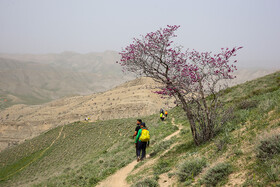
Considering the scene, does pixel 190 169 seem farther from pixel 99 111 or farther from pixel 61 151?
pixel 99 111

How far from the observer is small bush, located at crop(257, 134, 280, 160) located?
5.24m

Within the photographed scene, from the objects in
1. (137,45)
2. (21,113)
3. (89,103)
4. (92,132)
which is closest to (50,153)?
(92,132)

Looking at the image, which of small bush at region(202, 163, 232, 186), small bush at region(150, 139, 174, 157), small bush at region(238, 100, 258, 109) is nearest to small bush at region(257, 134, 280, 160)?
small bush at region(202, 163, 232, 186)

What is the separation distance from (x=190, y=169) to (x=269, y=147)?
248 centimetres

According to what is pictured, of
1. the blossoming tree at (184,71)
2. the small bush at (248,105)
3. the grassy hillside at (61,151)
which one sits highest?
the blossoming tree at (184,71)

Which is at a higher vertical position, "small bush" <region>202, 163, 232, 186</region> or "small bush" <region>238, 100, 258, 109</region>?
"small bush" <region>238, 100, 258, 109</region>

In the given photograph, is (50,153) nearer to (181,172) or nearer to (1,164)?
(1,164)

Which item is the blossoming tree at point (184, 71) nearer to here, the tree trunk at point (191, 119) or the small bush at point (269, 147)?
the tree trunk at point (191, 119)

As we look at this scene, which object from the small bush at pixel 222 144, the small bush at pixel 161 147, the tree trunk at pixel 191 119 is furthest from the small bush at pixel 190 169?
the small bush at pixel 161 147

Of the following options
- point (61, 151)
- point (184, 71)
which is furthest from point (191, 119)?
point (61, 151)

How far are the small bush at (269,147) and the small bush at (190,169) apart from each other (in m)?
1.83

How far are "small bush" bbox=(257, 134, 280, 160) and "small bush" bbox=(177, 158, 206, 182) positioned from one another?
1.83m

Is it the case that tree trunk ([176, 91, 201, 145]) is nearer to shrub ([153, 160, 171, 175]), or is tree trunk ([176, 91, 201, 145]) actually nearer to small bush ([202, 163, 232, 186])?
shrub ([153, 160, 171, 175])

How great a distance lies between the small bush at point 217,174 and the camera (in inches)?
216
